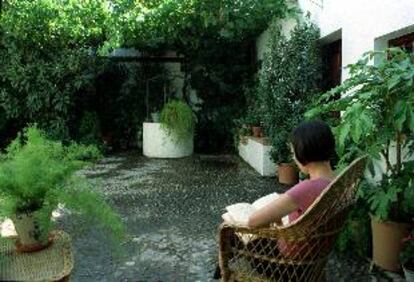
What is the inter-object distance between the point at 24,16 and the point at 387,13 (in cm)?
706

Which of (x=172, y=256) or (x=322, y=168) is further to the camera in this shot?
(x=172, y=256)

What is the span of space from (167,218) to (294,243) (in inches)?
124

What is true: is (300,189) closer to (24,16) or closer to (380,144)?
(380,144)

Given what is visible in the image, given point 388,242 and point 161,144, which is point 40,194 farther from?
point 161,144

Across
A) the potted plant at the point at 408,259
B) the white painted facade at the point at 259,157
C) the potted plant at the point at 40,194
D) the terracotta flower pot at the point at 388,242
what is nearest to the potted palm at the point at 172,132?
the white painted facade at the point at 259,157

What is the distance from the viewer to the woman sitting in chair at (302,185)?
239 centimetres

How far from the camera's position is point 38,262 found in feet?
7.24

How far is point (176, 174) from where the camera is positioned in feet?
26.3

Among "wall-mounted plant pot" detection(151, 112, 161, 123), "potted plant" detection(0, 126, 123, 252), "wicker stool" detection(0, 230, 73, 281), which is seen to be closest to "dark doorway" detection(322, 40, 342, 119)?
"wall-mounted plant pot" detection(151, 112, 161, 123)

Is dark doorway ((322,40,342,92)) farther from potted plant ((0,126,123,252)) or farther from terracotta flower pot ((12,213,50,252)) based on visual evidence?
terracotta flower pot ((12,213,50,252))

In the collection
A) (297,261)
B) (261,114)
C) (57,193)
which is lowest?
(297,261)

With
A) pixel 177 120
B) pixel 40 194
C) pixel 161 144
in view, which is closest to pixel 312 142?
pixel 40 194

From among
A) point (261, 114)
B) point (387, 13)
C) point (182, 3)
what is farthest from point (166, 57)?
point (387, 13)

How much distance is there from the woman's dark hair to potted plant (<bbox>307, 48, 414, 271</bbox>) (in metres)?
0.62
